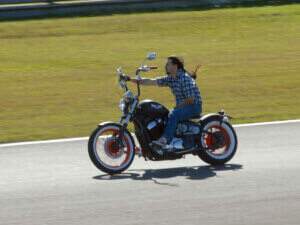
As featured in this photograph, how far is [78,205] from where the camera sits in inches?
380

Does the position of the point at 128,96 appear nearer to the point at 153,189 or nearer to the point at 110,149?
the point at 110,149

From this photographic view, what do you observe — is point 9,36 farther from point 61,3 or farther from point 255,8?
point 255,8

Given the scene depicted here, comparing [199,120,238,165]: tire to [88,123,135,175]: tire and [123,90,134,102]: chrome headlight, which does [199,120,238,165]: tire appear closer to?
[88,123,135,175]: tire

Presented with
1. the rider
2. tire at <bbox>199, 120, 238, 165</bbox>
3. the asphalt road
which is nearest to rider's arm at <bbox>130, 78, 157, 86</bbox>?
the rider

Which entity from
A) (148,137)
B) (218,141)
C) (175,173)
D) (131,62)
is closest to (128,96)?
(148,137)

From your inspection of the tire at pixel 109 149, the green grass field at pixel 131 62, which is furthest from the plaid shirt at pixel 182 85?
the green grass field at pixel 131 62

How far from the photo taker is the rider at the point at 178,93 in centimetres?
1161

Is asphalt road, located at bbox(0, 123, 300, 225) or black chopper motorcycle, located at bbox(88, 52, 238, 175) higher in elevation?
black chopper motorcycle, located at bbox(88, 52, 238, 175)

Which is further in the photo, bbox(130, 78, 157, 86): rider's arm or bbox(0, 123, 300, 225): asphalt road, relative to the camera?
bbox(130, 78, 157, 86): rider's arm

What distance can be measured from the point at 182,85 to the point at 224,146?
0.93m

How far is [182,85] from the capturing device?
11.7m

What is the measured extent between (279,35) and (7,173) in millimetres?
17764

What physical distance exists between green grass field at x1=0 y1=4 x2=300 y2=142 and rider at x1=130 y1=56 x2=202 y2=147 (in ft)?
10.7

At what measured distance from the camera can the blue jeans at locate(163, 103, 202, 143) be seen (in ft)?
38.1
